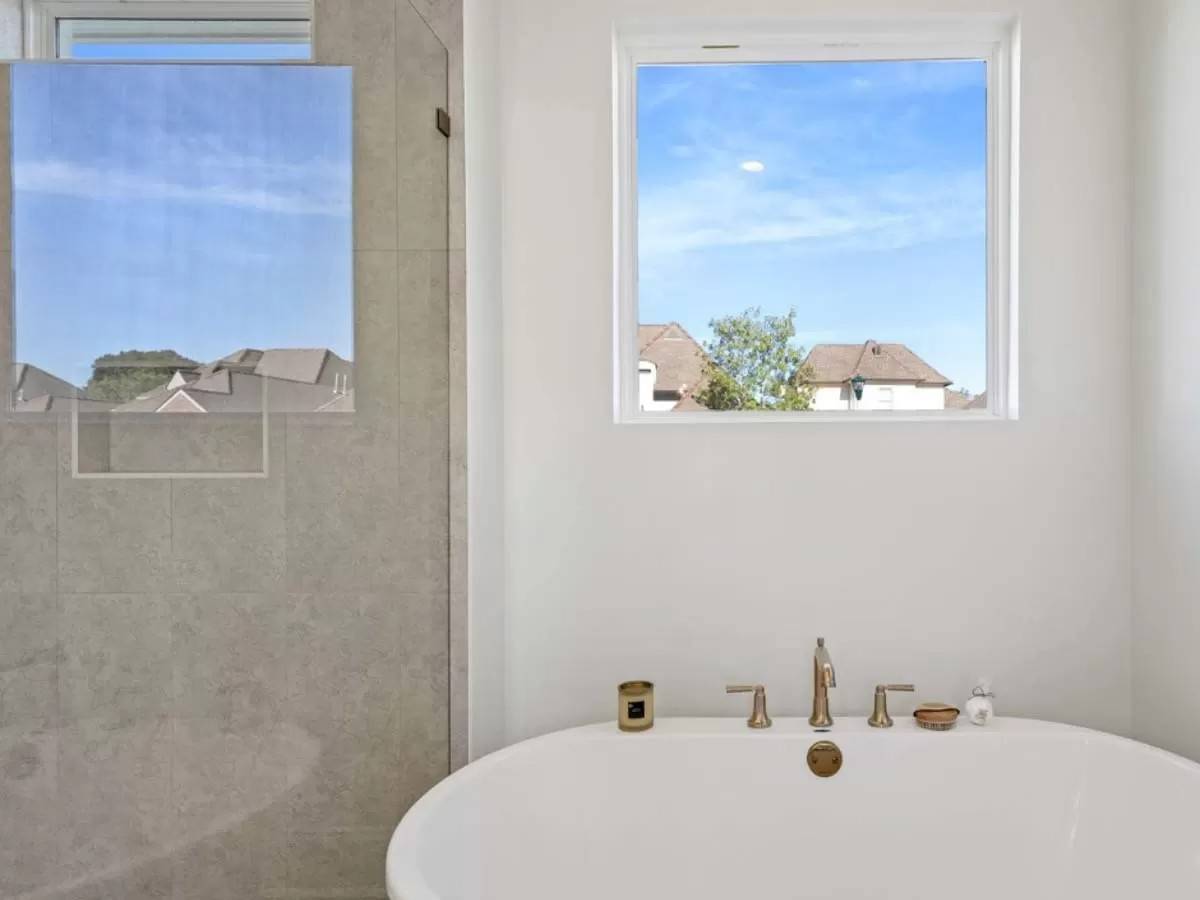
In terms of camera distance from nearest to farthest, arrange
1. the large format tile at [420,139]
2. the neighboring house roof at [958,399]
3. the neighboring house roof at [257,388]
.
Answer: the neighboring house roof at [257,388]
the large format tile at [420,139]
the neighboring house roof at [958,399]

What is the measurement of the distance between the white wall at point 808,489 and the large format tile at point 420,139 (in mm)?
376

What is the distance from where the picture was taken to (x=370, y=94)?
5.21 feet

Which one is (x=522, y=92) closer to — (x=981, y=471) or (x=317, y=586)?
(x=317, y=586)

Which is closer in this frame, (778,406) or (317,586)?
(317,586)

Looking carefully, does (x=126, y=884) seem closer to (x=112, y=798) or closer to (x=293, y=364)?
(x=112, y=798)

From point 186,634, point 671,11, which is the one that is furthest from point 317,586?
point 671,11

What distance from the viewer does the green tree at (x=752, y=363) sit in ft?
7.38

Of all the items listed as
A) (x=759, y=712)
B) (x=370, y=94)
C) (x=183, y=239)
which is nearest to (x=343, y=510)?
(x=183, y=239)

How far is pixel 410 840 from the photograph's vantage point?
137cm

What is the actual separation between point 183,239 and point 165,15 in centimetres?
36

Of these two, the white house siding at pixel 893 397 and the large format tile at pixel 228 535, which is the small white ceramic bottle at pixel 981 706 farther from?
the large format tile at pixel 228 535

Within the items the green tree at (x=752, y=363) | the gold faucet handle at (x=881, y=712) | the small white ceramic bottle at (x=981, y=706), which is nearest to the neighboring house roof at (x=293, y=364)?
the green tree at (x=752, y=363)

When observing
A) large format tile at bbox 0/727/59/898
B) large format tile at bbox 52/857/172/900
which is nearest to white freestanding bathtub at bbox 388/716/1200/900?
large format tile at bbox 52/857/172/900

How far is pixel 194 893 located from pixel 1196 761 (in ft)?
6.35
